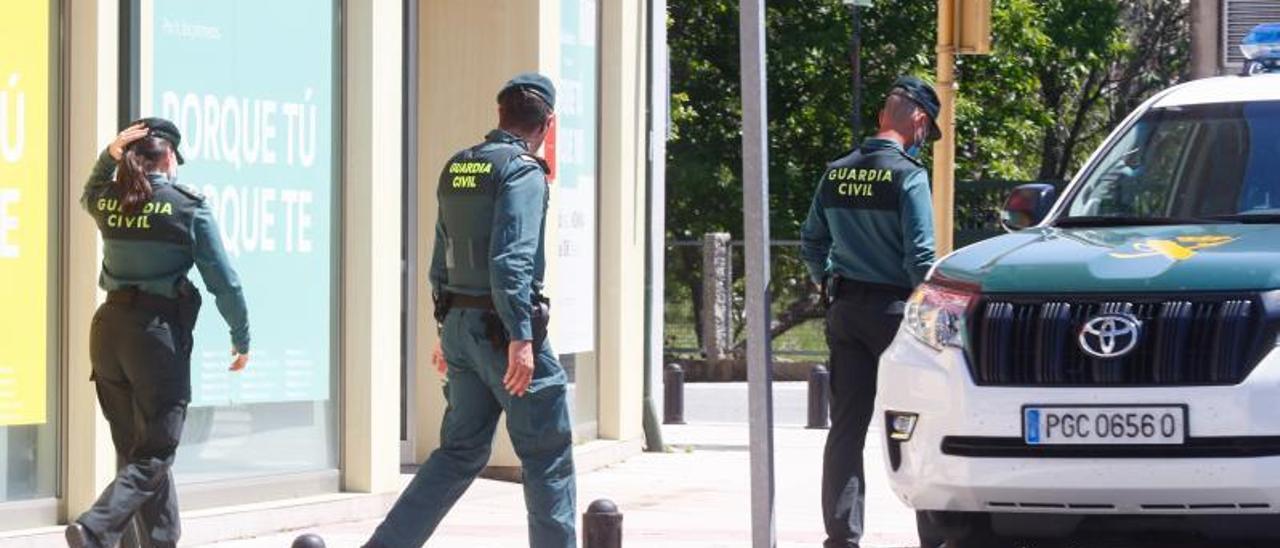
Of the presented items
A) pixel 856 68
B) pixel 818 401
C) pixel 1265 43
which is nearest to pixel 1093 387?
pixel 1265 43

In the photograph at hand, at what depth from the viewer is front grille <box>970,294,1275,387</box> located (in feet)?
24.9

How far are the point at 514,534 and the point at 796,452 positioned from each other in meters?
6.47

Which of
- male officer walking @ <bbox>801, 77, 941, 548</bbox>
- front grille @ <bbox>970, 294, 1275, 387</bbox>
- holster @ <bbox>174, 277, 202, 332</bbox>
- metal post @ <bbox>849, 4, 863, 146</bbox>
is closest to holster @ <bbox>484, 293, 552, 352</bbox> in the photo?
holster @ <bbox>174, 277, 202, 332</bbox>

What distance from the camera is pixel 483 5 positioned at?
14219mm

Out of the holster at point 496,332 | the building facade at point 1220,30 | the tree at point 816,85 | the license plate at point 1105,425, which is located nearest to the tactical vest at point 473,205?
the holster at point 496,332

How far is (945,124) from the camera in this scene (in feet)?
44.3

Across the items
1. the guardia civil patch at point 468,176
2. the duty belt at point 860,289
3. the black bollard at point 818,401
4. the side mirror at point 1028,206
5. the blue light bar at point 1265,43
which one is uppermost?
the blue light bar at point 1265,43

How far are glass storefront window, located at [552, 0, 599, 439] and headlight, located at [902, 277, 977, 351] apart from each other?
6.42 meters

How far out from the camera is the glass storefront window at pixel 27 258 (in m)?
10.3

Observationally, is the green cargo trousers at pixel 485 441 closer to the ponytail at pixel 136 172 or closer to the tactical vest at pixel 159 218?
the tactical vest at pixel 159 218

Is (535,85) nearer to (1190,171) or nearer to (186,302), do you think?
(186,302)

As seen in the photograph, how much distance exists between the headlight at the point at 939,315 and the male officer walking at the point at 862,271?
4.39 ft

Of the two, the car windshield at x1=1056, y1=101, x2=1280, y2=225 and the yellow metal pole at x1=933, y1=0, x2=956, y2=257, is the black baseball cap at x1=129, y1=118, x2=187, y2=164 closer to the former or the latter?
the car windshield at x1=1056, y1=101, x2=1280, y2=225

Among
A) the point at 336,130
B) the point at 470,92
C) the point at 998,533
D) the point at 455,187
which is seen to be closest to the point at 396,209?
the point at 336,130
